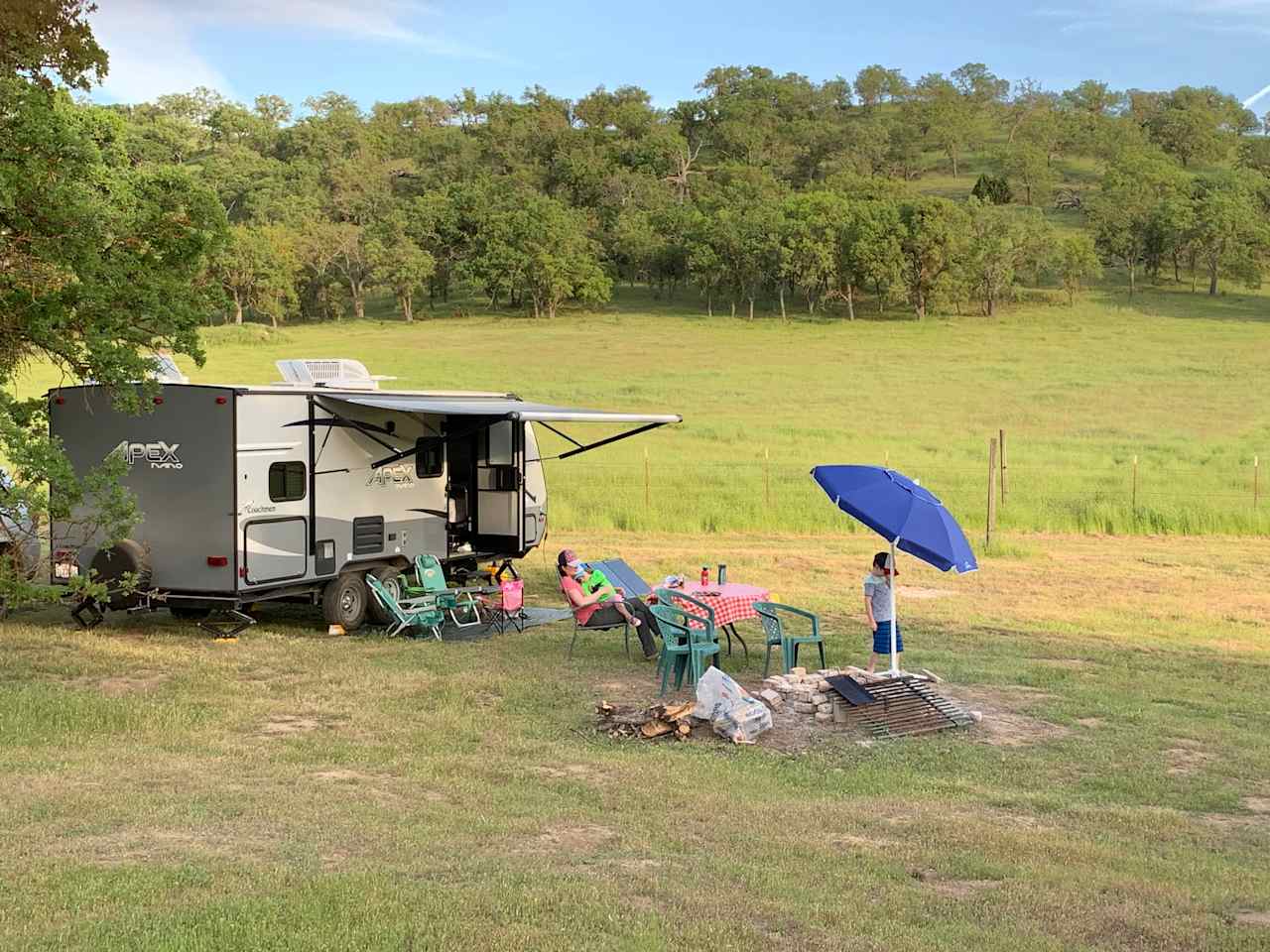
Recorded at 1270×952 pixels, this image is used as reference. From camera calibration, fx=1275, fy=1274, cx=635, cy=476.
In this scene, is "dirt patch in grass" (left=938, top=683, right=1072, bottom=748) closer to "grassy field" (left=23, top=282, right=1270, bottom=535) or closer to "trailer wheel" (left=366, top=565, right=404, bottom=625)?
"trailer wheel" (left=366, top=565, right=404, bottom=625)

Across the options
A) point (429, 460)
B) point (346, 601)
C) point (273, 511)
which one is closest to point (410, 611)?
point (346, 601)

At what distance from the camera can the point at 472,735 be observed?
8.73m

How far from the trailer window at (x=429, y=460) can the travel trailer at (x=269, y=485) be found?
Result: 2 cm

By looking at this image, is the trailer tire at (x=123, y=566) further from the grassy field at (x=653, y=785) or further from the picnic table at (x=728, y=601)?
the picnic table at (x=728, y=601)

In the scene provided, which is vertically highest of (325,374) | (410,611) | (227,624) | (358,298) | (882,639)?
(358,298)

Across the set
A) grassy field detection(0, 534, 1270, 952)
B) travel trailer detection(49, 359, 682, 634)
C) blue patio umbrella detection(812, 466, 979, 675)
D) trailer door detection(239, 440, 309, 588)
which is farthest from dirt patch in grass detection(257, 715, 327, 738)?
blue patio umbrella detection(812, 466, 979, 675)

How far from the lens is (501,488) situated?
16.0 metres

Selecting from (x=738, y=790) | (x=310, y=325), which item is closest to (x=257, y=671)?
(x=738, y=790)

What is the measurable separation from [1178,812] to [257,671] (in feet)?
24.1

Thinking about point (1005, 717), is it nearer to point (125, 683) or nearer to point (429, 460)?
point (125, 683)

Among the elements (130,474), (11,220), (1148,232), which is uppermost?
(1148,232)

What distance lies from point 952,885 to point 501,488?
1092 cm

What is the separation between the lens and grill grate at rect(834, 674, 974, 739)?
9.09 m

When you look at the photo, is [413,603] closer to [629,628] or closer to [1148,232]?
[629,628]
